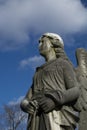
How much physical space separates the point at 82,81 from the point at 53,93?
2410 mm

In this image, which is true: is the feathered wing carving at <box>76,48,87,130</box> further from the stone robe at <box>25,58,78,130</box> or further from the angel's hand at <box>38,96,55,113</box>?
the angel's hand at <box>38,96,55,113</box>

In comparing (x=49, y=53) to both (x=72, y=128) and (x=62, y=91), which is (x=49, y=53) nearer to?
(x=62, y=91)

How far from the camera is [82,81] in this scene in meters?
9.32

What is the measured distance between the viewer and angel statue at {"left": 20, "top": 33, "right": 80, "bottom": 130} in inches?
275

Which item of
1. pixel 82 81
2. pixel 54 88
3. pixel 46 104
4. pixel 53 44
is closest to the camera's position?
pixel 46 104

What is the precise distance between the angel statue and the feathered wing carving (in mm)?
294

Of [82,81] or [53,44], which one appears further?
[82,81]

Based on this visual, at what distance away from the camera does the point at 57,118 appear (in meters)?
6.99

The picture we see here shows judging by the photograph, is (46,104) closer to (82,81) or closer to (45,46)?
(45,46)

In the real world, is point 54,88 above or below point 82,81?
below

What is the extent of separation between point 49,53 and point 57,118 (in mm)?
1345

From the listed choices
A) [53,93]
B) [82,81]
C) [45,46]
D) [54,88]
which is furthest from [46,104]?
[82,81]

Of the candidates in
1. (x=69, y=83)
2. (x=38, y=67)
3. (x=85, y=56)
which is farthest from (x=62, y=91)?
(x=85, y=56)

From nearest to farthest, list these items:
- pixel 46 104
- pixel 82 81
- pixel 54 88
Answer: pixel 46 104
pixel 54 88
pixel 82 81
